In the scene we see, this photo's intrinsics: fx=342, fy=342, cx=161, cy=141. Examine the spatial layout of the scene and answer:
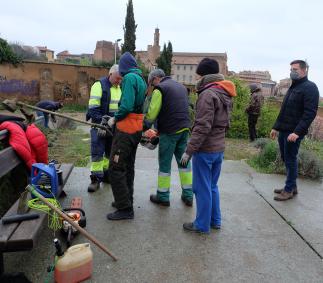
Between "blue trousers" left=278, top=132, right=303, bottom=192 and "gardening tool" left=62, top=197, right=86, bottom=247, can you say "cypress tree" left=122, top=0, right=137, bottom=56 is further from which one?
"gardening tool" left=62, top=197, right=86, bottom=247

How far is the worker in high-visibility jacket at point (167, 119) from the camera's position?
4508mm

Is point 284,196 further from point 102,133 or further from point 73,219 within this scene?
point 73,219

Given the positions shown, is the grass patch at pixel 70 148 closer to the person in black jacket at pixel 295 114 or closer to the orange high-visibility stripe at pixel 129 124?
the orange high-visibility stripe at pixel 129 124

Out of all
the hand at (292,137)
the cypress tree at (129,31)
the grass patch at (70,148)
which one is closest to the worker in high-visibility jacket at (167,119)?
the hand at (292,137)

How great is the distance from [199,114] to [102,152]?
2.12m

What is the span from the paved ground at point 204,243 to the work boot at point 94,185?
0.08 metres

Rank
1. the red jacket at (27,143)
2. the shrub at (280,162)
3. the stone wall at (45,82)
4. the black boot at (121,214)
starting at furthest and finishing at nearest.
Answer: the stone wall at (45,82) < the shrub at (280,162) < the black boot at (121,214) < the red jacket at (27,143)

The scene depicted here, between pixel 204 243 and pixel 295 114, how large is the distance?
2.42 m

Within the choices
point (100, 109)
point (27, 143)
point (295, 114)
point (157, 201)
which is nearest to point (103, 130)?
point (100, 109)

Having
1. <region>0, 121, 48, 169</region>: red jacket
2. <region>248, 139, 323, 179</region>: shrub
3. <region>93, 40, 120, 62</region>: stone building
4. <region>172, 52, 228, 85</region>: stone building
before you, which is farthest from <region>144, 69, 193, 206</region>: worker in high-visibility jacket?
<region>172, 52, 228, 85</region>: stone building

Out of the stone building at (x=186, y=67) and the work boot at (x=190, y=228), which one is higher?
the stone building at (x=186, y=67)

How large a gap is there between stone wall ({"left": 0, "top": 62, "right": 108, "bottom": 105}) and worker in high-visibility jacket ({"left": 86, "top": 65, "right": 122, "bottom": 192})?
678 inches

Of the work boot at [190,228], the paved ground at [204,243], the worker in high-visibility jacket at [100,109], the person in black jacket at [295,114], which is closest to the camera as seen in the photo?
the paved ground at [204,243]

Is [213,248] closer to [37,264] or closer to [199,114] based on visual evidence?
[199,114]
